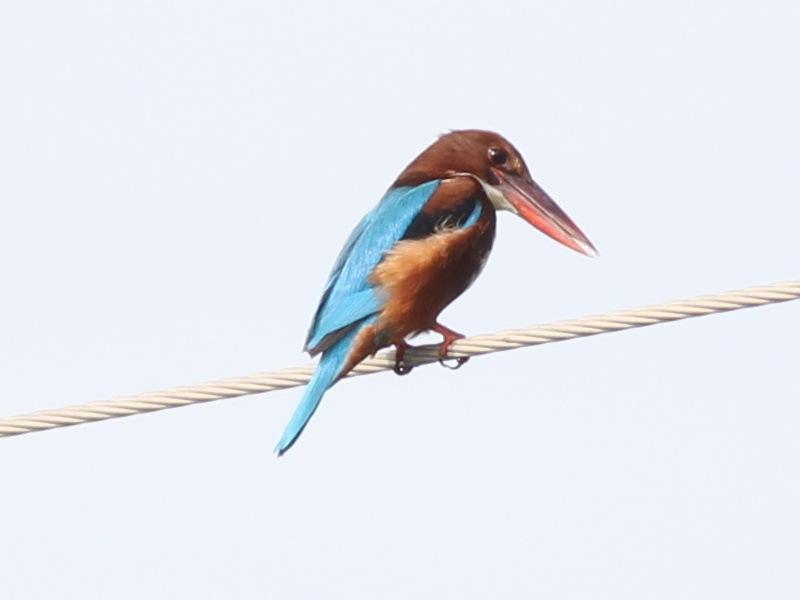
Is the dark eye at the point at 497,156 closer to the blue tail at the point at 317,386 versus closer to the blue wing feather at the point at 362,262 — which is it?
the blue wing feather at the point at 362,262

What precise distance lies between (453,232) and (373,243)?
284 millimetres

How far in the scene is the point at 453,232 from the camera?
592 centimetres

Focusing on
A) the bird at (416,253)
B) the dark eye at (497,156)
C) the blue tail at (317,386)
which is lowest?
the blue tail at (317,386)

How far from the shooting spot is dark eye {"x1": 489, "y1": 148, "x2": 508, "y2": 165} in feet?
20.9

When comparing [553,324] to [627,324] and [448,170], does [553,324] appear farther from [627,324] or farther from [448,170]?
[448,170]

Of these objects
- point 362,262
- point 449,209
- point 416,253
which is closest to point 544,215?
point 449,209

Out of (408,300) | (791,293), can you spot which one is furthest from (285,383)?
(791,293)

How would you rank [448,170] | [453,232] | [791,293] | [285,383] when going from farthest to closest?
[448,170]
[453,232]
[285,383]
[791,293]

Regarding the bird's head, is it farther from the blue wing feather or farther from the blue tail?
the blue tail

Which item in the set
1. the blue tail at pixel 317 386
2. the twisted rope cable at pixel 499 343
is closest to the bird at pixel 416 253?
the blue tail at pixel 317 386

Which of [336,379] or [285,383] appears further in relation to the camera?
[336,379]

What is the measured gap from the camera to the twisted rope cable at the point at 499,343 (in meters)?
4.51

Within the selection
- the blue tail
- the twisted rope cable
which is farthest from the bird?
the twisted rope cable

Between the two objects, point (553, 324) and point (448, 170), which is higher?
point (448, 170)
